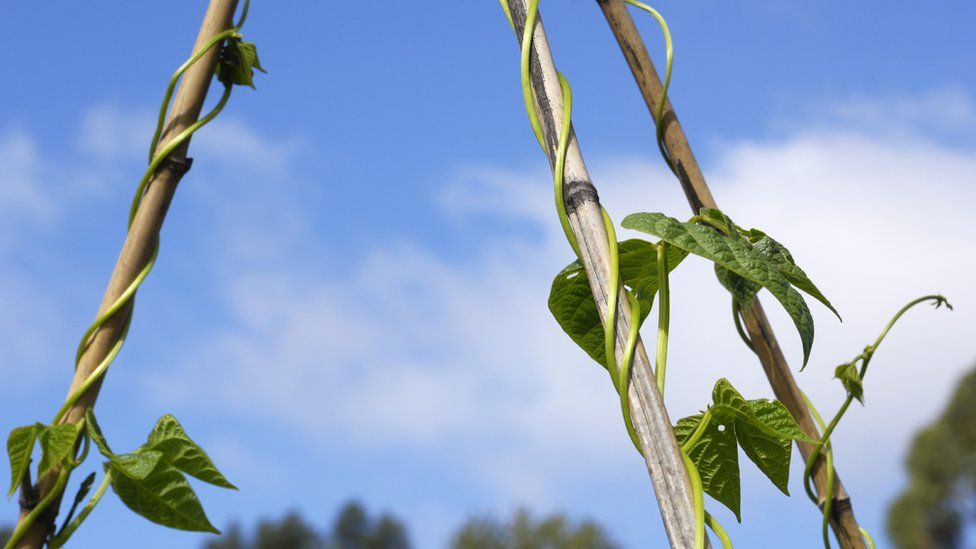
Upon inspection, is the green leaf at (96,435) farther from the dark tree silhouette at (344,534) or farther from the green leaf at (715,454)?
the dark tree silhouette at (344,534)

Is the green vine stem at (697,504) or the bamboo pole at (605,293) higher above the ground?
the bamboo pole at (605,293)

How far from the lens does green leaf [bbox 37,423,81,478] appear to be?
1.65 feet

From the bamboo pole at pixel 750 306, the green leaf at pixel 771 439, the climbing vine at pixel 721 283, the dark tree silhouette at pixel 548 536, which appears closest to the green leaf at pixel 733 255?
the climbing vine at pixel 721 283

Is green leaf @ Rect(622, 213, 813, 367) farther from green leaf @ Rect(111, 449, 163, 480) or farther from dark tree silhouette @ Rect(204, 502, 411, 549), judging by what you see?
dark tree silhouette @ Rect(204, 502, 411, 549)

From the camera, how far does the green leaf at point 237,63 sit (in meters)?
0.67

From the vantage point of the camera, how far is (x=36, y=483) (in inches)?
20.2

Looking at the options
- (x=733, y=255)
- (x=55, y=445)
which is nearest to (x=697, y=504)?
(x=733, y=255)

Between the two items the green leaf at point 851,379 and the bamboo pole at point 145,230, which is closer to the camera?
the bamboo pole at point 145,230

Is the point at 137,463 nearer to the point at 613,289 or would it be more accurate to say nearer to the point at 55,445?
the point at 55,445

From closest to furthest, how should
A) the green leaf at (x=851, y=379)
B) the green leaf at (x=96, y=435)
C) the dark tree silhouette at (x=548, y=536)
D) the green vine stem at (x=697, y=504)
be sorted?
the green vine stem at (x=697, y=504) < the green leaf at (x=96, y=435) < the green leaf at (x=851, y=379) < the dark tree silhouette at (x=548, y=536)

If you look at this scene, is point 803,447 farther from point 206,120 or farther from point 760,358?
point 206,120

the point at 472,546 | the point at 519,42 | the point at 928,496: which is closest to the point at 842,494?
the point at 519,42

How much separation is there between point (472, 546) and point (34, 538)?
33.3ft

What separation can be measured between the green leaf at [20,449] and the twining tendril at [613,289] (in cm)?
34
